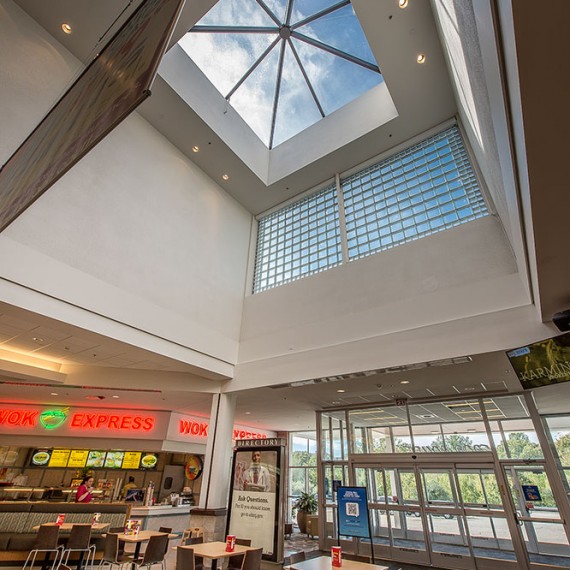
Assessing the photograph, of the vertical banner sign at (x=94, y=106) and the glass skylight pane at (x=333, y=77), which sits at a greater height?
the glass skylight pane at (x=333, y=77)

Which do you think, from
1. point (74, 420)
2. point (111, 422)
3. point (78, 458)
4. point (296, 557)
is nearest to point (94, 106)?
point (296, 557)

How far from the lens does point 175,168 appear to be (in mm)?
9016

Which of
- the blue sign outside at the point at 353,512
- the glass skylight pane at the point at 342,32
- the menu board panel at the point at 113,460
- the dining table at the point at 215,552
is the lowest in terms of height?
the dining table at the point at 215,552

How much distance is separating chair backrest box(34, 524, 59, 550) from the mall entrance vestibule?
626cm

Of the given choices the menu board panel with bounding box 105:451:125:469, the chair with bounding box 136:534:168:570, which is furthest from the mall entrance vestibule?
the menu board panel with bounding box 105:451:125:469

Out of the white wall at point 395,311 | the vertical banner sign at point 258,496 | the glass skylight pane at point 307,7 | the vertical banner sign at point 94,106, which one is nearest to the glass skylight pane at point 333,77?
the glass skylight pane at point 307,7

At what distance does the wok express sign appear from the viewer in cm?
1127

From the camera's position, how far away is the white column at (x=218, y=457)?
25.8 feet

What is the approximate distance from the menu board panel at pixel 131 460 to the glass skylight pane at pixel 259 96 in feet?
39.3

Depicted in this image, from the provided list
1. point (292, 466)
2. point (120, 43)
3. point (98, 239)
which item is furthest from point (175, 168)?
point (292, 466)

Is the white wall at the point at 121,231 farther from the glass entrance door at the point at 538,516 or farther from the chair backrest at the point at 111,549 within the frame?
the glass entrance door at the point at 538,516

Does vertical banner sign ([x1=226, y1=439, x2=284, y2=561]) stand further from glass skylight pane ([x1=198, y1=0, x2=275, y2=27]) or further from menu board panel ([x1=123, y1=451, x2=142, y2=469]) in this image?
glass skylight pane ([x1=198, y1=0, x2=275, y2=27])

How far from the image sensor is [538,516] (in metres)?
6.66

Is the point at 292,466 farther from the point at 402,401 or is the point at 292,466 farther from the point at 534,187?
the point at 534,187
